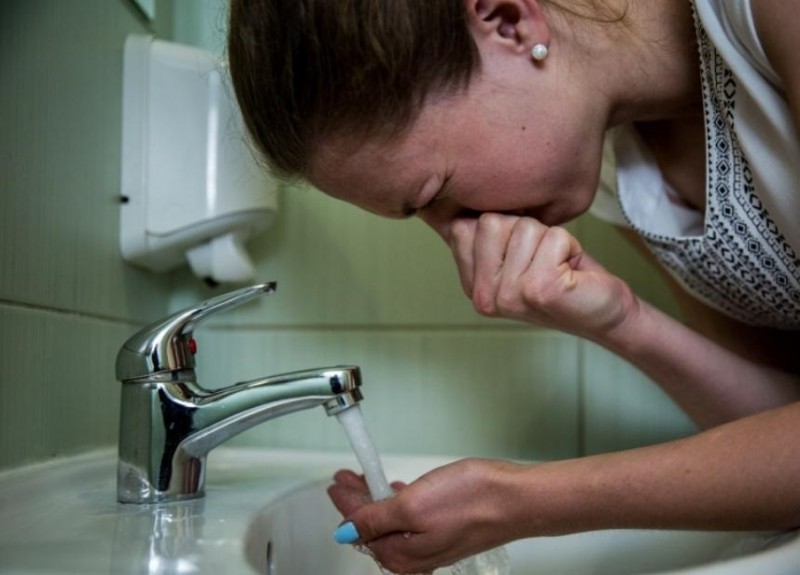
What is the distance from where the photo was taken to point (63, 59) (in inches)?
28.0

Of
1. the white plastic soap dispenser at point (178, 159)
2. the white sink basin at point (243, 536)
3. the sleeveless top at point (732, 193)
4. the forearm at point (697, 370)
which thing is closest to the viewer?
the white sink basin at point (243, 536)

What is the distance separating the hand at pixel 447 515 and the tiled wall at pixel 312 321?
34 cm

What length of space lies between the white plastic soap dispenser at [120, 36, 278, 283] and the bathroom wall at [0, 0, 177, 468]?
18 mm

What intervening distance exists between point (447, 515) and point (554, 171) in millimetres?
261

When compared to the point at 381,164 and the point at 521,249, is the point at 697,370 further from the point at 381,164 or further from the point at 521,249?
the point at 381,164

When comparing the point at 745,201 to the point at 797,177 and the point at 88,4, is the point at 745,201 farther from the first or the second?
the point at 88,4

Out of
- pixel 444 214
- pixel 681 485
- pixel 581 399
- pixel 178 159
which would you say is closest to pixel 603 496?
pixel 681 485

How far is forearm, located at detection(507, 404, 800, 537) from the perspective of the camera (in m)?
0.43

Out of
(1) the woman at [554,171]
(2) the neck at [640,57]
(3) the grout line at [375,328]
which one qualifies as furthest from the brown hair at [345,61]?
(3) the grout line at [375,328]

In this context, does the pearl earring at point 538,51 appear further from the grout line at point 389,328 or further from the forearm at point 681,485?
the grout line at point 389,328

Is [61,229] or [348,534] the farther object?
[61,229]

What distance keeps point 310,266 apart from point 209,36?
0.28 metres

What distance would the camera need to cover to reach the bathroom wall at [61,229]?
629 mm

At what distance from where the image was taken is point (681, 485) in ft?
1.43
